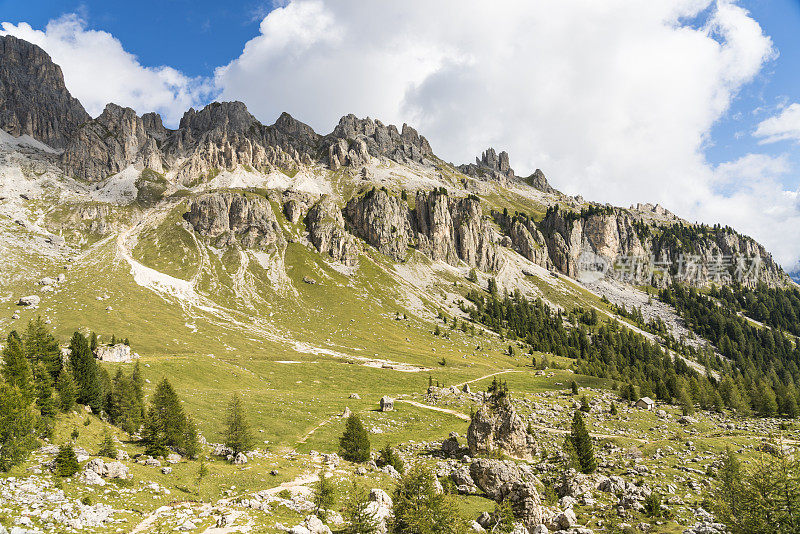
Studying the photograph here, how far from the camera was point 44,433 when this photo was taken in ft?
126

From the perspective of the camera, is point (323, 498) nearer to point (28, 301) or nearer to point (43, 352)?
point (43, 352)

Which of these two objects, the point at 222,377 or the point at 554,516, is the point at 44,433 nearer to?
the point at 554,516

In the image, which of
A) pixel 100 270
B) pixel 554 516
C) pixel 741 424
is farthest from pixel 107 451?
pixel 100 270

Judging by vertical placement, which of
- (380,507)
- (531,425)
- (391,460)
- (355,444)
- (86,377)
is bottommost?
(391,460)

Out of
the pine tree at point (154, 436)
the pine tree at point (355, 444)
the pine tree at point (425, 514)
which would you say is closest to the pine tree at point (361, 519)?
the pine tree at point (425, 514)

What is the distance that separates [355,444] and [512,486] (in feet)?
70.6

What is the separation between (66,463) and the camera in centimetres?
3020

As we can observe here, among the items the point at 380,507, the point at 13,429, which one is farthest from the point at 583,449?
the point at 13,429

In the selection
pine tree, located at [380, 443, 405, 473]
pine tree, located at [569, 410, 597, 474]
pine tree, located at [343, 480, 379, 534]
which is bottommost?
pine tree, located at [380, 443, 405, 473]

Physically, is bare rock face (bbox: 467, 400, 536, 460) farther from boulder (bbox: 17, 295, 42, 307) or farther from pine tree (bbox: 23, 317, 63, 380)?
boulder (bbox: 17, 295, 42, 307)

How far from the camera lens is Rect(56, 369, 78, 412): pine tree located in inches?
1822

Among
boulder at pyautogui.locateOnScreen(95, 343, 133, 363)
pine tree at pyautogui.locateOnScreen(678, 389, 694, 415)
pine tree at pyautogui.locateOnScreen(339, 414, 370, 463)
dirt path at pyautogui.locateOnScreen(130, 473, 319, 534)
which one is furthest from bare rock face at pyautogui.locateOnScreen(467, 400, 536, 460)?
boulder at pyautogui.locateOnScreen(95, 343, 133, 363)

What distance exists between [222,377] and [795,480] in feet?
346

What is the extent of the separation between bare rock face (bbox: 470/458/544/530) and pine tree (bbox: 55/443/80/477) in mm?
39300
